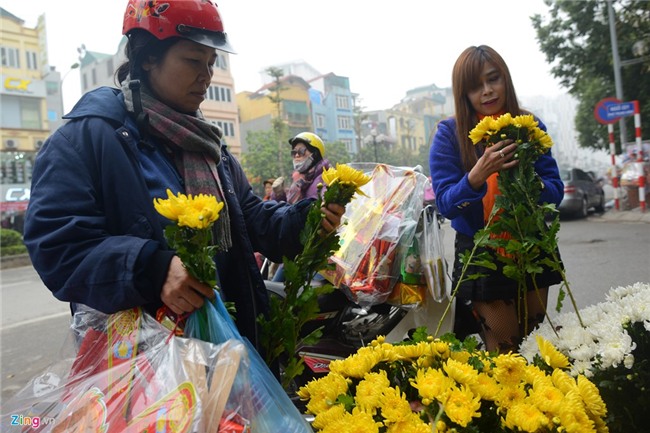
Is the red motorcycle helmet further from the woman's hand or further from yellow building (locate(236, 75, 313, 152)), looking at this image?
yellow building (locate(236, 75, 313, 152))

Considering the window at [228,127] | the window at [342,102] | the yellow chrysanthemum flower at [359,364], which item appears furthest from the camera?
the window at [342,102]

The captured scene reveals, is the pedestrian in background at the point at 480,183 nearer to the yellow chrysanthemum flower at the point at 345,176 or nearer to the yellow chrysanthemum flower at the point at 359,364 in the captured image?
the yellow chrysanthemum flower at the point at 345,176

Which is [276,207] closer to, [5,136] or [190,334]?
[190,334]

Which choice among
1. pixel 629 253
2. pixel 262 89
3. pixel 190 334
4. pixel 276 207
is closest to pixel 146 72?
pixel 276 207

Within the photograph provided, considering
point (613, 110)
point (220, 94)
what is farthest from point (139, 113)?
point (220, 94)

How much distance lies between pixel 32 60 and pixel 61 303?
30121 millimetres

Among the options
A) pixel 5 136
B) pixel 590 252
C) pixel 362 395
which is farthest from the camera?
pixel 5 136

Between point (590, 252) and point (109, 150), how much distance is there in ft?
25.5

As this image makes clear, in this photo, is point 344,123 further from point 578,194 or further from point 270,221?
point 270,221

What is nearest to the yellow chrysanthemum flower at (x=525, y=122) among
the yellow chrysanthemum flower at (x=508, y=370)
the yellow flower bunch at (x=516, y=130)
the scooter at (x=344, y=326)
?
the yellow flower bunch at (x=516, y=130)

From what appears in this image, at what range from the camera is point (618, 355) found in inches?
43.8

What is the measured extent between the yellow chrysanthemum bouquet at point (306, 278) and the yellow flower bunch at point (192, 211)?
34 centimetres

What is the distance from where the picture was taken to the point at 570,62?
612 inches

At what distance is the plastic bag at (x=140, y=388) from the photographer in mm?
913
